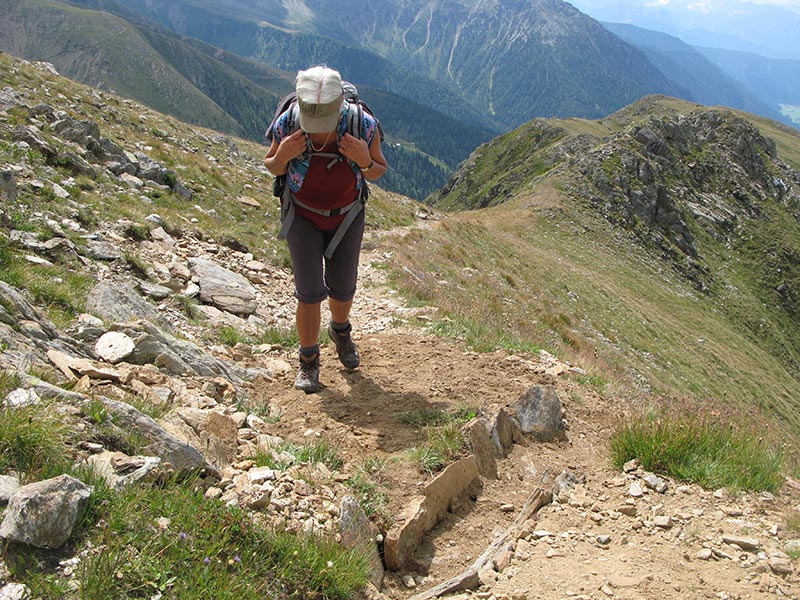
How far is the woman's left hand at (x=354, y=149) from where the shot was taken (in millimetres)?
4879

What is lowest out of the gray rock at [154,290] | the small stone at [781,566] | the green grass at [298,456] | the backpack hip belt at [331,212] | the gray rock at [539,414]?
the gray rock at [154,290]

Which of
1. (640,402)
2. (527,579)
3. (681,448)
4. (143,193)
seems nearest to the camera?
(527,579)

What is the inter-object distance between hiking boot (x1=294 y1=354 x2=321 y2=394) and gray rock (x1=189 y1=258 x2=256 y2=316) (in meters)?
2.80

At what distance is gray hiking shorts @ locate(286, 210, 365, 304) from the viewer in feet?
17.7

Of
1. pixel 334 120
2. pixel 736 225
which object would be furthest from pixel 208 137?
pixel 736 225

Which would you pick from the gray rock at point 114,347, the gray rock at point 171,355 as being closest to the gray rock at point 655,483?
the gray rock at point 171,355

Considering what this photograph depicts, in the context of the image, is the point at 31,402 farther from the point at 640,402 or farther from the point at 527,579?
A: the point at 640,402

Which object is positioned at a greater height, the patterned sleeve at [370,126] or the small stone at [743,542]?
the patterned sleeve at [370,126]

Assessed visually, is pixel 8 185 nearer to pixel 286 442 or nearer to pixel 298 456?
pixel 286 442

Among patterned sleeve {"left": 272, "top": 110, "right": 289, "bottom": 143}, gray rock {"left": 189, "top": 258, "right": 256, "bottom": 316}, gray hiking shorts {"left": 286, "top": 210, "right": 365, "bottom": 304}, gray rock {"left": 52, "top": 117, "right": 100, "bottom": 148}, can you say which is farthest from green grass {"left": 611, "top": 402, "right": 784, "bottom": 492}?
gray rock {"left": 52, "top": 117, "right": 100, "bottom": 148}

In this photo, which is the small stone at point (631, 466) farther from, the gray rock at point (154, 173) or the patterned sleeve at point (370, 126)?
the gray rock at point (154, 173)

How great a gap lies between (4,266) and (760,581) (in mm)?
7120

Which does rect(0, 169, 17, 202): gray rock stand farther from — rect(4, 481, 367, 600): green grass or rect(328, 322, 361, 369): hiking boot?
rect(4, 481, 367, 600): green grass

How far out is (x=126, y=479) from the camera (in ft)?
9.27
